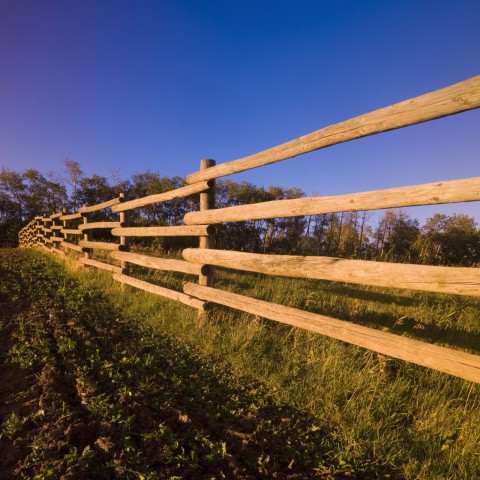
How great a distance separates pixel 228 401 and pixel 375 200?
2.28 m

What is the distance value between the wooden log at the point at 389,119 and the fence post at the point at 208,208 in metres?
1.20

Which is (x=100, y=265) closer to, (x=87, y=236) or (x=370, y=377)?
(x=87, y=236)

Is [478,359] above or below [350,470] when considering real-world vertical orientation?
above

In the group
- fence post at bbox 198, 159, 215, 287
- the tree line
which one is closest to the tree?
the tree line

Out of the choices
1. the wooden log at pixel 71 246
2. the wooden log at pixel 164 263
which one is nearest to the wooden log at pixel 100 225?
the wooden log at pixel 164 263

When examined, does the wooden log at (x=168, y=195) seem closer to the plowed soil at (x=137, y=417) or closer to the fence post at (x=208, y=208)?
the fence post at (x=208, y=208)

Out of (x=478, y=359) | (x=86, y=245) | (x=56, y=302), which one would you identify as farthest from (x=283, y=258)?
(x=86, y=245)

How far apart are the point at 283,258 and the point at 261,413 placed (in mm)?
1579

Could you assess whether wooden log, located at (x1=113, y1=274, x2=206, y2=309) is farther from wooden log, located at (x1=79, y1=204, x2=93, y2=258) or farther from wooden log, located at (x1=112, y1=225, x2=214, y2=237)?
wooden log, located at (x1=79, y1=204, x2=93, y2=258)

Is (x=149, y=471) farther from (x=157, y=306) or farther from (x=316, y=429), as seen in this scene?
(x=157, y=306)

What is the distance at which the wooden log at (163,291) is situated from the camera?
4.44 m

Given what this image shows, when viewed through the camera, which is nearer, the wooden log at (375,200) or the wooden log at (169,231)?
the wooden log at (375,200)

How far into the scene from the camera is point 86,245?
905 cm

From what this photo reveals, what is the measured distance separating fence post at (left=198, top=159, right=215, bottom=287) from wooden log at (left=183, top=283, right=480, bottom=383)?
1084mm
